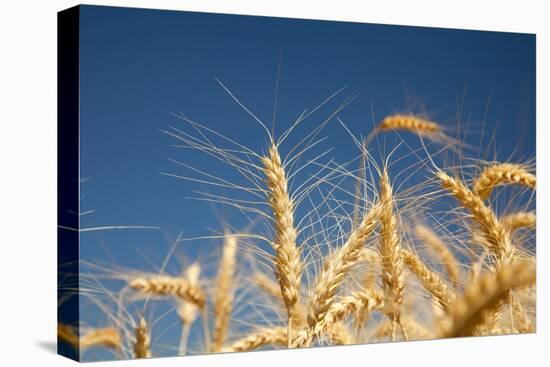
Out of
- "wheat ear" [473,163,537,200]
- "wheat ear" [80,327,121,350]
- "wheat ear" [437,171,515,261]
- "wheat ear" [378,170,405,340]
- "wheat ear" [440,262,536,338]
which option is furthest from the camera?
"wheat ear" [473,163,537,200]

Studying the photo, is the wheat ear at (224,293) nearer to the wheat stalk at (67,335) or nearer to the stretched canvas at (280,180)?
the stretched canvas at (280,180)

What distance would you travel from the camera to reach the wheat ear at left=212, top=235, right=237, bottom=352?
5418 millimetres

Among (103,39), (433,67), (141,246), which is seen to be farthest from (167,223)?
(433,67)

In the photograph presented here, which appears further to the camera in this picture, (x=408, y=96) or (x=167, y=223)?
(x=408, y=96)

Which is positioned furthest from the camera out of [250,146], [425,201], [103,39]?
[425,201]

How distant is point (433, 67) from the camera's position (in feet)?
19.8

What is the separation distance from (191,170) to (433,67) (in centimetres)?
157

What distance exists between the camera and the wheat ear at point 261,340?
5461 mm

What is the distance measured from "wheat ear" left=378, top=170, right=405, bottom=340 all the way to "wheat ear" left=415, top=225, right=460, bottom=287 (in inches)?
7.5

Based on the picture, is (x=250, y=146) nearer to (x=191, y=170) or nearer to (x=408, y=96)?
(x=191, y=170)

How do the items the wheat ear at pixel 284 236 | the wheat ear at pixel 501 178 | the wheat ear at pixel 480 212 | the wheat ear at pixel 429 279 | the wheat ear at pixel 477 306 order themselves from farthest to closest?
1. the wheat ear at pixel 501 178
2. the wheat ear at pixel 480 212
3. the wheat ear at pixel 429 279
4. the wheat ear at pixel 284 236
5. the wheat ear at pixel 477 306

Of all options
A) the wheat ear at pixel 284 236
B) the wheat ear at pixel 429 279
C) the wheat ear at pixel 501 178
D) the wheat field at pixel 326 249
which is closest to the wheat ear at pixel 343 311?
the wheat field at pixel 326 249

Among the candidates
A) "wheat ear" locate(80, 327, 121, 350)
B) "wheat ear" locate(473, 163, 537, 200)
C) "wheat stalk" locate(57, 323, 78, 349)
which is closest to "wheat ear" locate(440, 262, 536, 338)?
"wheat ear" locate(80, 327, 121, 350)

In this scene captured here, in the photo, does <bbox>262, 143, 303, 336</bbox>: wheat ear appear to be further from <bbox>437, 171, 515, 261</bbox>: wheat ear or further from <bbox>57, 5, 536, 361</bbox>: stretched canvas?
<bbox>437, 171, 515, 261</bbox>: wheat ear
